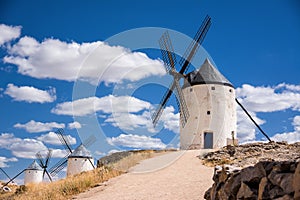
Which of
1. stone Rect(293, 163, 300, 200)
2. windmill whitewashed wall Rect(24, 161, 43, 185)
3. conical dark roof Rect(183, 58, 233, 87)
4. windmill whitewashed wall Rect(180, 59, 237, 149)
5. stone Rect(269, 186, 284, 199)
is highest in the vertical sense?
conical dark roof Rect(183, 58, 233, 87)

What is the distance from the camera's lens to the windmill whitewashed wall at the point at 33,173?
42156 millimetres

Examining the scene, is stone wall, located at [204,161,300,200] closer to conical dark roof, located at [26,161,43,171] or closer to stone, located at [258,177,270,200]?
stone, located at [258,177,270,200]

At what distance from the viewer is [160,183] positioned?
1320 cm

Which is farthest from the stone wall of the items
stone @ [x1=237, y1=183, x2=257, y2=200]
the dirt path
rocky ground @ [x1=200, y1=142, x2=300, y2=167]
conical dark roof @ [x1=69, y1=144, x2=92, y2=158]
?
conical dark roof @ [x1=69, y1=144, x2=92, y2=158]

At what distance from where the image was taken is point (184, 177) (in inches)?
556

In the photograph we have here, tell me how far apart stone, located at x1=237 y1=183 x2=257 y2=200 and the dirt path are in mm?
4034

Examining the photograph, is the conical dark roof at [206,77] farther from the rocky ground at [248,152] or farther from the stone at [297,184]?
the stone at [297,184]

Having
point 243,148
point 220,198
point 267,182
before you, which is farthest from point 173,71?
point 267,182

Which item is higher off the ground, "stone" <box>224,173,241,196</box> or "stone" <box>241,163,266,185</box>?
"stone" <box>241,163,266,185</box>

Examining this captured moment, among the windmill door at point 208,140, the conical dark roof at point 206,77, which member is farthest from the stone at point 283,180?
the conical dark roof at point 206,77

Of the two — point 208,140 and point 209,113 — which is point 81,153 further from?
point 209,113

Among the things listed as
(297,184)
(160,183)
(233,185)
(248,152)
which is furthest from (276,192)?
(248,152)

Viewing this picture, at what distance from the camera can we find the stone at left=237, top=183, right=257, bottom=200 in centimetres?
571

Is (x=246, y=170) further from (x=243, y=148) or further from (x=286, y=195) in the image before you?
(x=243, y=148)
